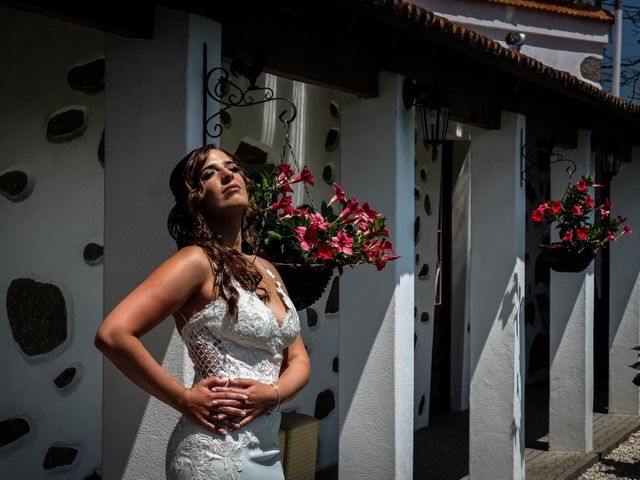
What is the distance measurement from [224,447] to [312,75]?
217 centimetres

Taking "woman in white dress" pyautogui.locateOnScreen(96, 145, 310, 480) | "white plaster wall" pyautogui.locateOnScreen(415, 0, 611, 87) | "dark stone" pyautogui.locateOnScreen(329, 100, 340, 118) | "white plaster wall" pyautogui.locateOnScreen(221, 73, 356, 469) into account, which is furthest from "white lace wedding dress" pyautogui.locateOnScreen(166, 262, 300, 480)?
"white plaster wall" pyautogui.locateOnScreen(415, 0, 611, 87)

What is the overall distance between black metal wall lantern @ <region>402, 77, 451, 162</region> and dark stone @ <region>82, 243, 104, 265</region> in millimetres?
1648

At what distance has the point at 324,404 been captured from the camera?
6.51 m

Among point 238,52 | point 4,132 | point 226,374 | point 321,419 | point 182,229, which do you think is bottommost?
point 321,419

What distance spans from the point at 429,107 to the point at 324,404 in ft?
7.54

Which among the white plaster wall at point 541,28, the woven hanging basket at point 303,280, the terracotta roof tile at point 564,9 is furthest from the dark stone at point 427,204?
the woven hanging basket at point 303,280

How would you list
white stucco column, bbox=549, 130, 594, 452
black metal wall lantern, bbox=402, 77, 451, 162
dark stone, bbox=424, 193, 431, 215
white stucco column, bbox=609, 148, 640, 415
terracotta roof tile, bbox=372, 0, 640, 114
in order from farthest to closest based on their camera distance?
white stucco column, bbox=609, 148, 640, 415, dark stone, bbox=424, 193, 431, 215, white stucco column, bbox=549, 130, 594, 452, black metal wall lantern, bbox=402, 77, 451, 162, terracotta roof tile, bbox=372, 0, 640, 114

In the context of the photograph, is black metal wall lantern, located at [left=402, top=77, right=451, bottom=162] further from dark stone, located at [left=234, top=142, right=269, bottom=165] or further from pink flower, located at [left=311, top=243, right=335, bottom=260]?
pink flower, located at [left=311, top=243, right=335, bottom=260]

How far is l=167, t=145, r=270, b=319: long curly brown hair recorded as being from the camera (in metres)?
2.65

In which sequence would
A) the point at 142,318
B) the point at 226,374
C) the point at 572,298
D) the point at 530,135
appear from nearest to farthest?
the point at 142,318, the point at 226,374, the point at 530,135, the point at 572,298

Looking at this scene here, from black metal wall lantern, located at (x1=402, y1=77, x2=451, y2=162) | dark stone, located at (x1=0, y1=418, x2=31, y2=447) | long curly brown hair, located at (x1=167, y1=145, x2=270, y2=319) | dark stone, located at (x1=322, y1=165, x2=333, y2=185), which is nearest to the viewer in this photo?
long curly brown hair, located at (x1=167, y1=145, x2=270, y2=319)

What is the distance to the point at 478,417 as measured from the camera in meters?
6.23

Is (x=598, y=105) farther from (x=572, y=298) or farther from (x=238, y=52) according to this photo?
(x=238, y=52)

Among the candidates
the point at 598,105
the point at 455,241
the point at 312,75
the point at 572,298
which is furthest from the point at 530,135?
the point at 312,75
